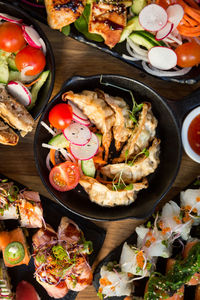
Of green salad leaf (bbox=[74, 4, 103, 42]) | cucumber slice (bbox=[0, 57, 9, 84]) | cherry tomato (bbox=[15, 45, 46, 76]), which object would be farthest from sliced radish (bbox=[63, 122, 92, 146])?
green salad leaf (bbox=[74, 4, 103, 42])

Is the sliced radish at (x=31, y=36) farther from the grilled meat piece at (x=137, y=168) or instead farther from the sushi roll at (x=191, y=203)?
the sushi roll at (x=191, y=203)

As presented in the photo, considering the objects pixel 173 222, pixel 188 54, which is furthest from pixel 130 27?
pixel 173 222

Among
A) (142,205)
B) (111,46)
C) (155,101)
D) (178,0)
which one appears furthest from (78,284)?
(178,0)

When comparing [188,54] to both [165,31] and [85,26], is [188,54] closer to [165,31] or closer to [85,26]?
[165,31]

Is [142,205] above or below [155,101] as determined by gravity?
below

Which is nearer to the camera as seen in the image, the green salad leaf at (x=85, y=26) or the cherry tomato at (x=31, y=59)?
the cherry tomato at (x=31, y=59)

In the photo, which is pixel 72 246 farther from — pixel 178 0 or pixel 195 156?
pixel 178 0

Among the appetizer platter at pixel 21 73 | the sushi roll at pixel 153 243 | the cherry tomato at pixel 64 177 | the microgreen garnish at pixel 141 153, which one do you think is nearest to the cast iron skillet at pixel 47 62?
the appetizer platter at pixel 21 73
